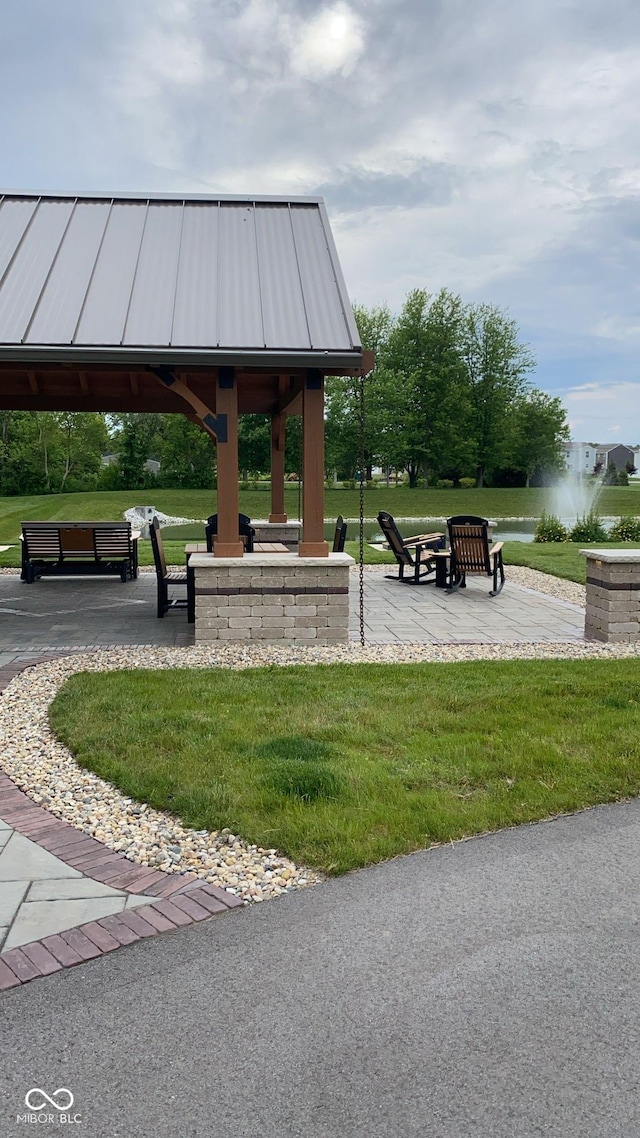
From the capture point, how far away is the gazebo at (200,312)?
298 inches

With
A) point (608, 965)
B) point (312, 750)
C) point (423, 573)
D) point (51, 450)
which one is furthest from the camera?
point (51, 450)

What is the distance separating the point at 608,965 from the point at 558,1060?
54 centimetres

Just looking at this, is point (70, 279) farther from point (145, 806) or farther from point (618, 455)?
point (618, 455)

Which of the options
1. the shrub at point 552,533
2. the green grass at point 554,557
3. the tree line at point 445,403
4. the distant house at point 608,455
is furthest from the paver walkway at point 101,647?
the distant house at point 608,455

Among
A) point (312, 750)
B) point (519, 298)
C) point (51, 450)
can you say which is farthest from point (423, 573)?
point (519, 298)

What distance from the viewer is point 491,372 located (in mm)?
51281

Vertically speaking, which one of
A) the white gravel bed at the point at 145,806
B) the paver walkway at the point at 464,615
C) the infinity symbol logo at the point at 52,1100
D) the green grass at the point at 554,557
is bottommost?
the infinity symbol logo at the point at 52,1100

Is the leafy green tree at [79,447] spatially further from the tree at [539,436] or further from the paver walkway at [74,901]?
the paver walkway at [74,901]

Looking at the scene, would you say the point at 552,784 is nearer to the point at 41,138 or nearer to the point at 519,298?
the point at 41,138

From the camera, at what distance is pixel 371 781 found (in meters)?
4.10

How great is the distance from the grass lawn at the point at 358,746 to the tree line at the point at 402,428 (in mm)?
35476

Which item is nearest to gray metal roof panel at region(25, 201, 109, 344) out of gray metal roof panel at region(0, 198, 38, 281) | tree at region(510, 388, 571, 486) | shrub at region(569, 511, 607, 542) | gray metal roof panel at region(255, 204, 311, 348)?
gray metal roof panel at region(0, 198, 38, 281)

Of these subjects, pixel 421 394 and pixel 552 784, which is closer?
pixel 552 784

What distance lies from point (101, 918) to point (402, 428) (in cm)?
4642
